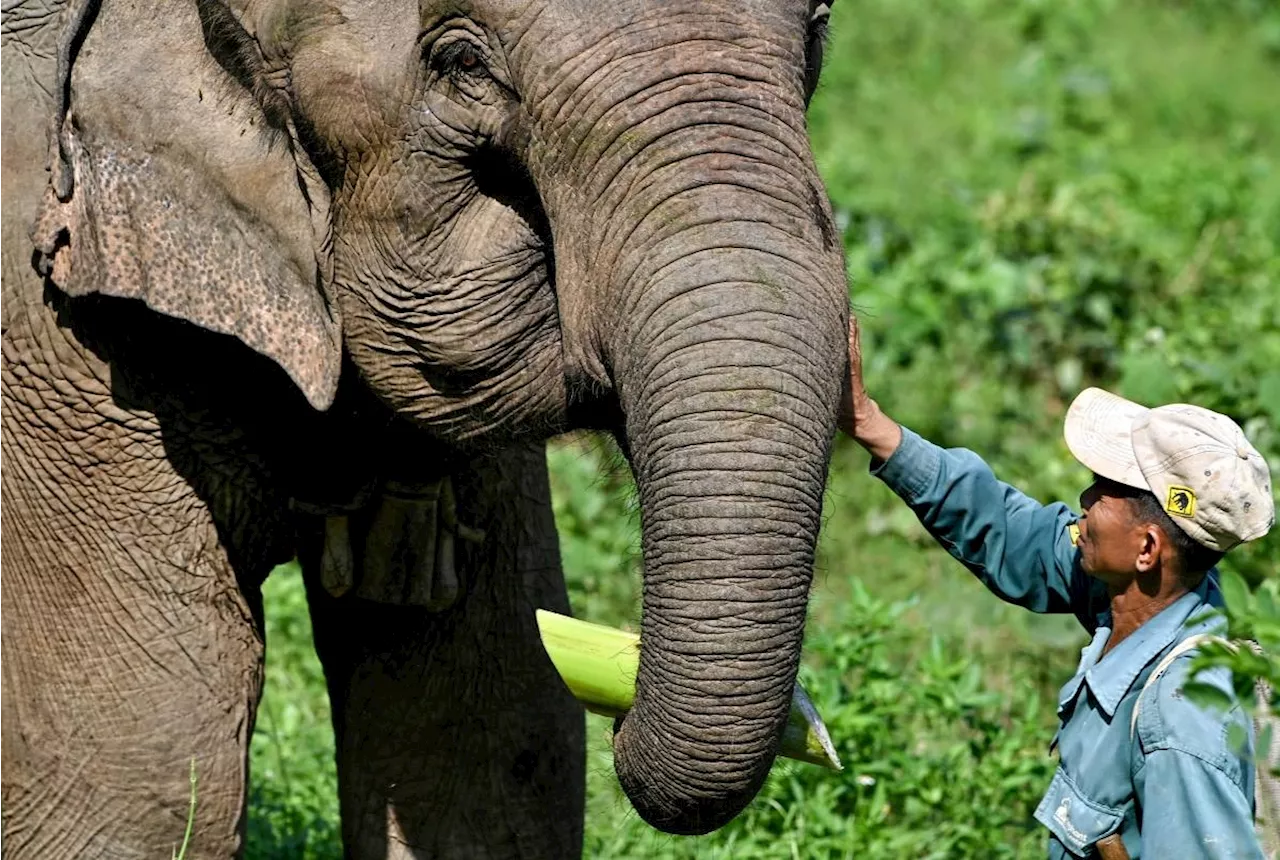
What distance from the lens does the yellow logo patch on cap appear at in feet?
11.4

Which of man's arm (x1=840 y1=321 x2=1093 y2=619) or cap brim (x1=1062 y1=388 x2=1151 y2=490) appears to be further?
man's arm (x1=840 y1=321 x2=1093 y2=619)

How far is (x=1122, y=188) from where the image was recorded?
9.55 meters

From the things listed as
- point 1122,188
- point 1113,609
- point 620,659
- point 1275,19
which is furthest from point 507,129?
point 1275,19

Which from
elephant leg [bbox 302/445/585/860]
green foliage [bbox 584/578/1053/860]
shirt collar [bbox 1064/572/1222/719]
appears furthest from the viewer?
green foliage [bbox 584/578/1053/860]

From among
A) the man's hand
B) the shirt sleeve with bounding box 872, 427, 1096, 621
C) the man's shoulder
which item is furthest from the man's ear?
the man's hand

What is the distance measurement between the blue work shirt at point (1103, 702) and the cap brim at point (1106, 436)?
0.20 metres

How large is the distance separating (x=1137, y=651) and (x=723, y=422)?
0.84 m

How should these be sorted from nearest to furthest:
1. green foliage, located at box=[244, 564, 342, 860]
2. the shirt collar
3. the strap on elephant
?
the shirt collar
the strap on elephant
green foliage, located at box=[244, 564, 342, 860]

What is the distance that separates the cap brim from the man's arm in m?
0.24

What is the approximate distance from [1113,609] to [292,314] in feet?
4.09

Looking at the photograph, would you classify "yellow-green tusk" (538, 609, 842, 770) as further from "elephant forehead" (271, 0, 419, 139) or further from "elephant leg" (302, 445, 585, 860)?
"elephant forehead" (271, 0, 419, 139)

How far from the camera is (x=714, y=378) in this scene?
303 centimetres

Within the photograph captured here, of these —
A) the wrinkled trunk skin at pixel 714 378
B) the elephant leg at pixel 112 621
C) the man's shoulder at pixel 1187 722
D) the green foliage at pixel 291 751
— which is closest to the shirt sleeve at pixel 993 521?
the man's shoulder at pixel 1187 722

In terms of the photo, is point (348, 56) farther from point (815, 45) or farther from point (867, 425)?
point (867, 425)
